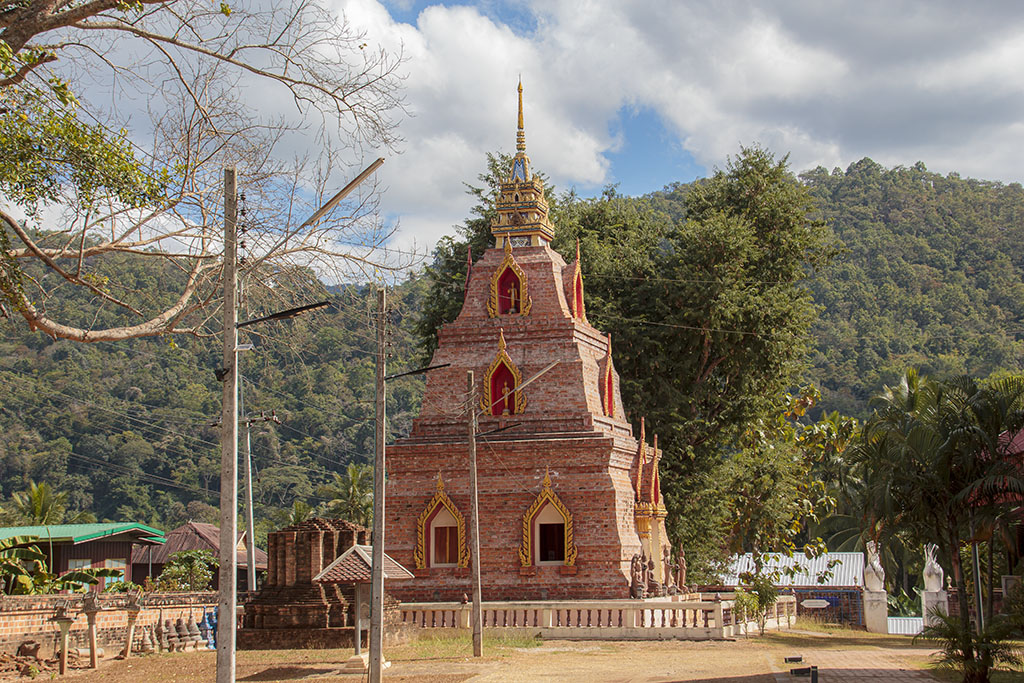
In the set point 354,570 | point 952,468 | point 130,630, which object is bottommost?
point 130,630

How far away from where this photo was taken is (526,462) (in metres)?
28.6

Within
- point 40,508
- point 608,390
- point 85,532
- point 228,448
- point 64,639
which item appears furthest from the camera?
point 40,508

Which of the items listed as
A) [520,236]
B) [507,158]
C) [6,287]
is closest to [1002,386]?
[520,236]

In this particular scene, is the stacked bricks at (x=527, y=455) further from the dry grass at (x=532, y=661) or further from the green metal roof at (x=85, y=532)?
the green metal roof at (x=85, y=532)

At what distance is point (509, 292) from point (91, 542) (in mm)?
19917

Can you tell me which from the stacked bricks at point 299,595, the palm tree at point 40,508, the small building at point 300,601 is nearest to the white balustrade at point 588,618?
the small building at point 300,601

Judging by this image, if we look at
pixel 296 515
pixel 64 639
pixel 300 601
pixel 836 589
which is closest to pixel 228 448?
pixel 64 639

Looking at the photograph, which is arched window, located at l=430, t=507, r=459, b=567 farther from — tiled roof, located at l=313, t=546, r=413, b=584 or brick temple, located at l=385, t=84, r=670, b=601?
tiled roof, located at l=313, t=546, r=413, b=584

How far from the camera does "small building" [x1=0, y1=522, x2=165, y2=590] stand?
36.2 metres

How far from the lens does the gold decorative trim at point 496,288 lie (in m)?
31.4

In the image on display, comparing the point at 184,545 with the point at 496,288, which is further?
the point at 184,545

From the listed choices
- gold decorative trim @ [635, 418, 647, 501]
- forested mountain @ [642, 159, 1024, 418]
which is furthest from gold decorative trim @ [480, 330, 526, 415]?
forested mountain @ [642, 159, 1024, 418]

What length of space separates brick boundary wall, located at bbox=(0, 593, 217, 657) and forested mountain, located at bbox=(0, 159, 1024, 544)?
5629mm

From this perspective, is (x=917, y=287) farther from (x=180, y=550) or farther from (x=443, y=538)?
(x=443, y=538)
